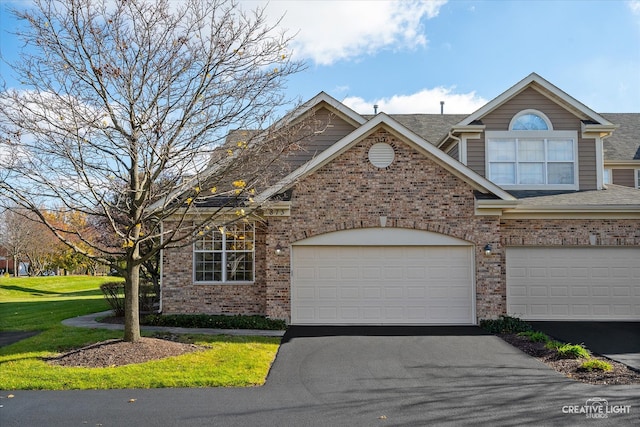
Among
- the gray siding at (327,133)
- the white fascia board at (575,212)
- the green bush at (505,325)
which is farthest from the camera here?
the gray siding at (327,133)

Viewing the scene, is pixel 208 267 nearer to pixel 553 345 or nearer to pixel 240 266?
pixel 240 266

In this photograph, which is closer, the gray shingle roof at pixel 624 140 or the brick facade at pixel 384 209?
the brick facade at pixel 384 209

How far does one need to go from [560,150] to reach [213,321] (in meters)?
12.0

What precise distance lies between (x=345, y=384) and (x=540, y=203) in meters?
9.11

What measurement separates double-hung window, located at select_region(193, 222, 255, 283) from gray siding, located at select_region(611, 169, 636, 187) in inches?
594

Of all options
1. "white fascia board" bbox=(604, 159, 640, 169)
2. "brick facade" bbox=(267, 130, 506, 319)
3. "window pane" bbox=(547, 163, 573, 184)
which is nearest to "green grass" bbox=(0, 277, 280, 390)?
"brick facade" bbox=(267, 130, 506, 319)

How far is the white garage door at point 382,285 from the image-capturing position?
1418cm

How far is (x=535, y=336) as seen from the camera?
1212 centimetres

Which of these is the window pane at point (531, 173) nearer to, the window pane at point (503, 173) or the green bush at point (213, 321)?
the window pane at point (503, 173)

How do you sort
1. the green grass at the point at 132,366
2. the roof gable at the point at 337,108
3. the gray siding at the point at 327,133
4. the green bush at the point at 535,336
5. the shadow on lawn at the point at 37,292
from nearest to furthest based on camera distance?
the green grass at the point at 132,366, the green bush at the point at 535,336, the roof gable at the point at 337,108, the gray siding at the point at 327,133, the shadow on lawn at the point at 37,292

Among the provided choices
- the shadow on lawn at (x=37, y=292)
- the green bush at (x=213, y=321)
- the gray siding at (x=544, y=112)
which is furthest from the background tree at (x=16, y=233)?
the gray siding at (x=544, y=112)

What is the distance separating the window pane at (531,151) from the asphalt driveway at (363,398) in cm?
807

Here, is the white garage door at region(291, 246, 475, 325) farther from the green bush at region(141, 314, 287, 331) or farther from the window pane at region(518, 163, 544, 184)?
the window pane at region(518, 163, 544, 184)

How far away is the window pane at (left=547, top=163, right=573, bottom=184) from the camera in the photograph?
16.7 meters
